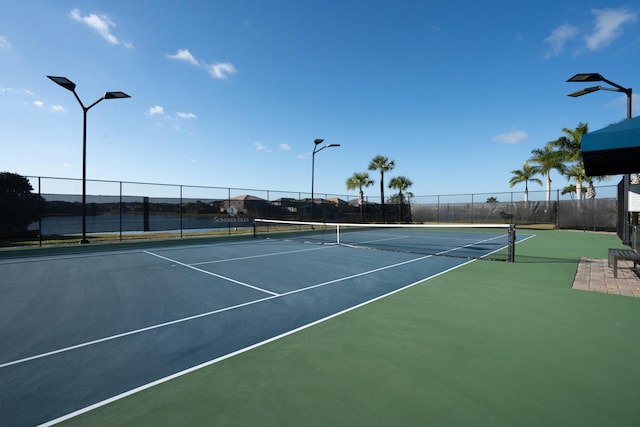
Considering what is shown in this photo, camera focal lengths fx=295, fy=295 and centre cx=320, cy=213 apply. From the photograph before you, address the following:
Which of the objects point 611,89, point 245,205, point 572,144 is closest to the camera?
point 611,89

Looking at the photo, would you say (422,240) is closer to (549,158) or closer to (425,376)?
(425,376)

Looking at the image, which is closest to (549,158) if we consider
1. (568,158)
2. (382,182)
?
(568,158)

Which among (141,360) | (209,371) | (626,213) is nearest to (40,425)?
(141,360)

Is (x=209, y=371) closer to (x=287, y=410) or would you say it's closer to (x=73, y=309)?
(x=287, y=410)

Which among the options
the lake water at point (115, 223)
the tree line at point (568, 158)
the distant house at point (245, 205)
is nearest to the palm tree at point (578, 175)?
the tree line at point (568, 158)

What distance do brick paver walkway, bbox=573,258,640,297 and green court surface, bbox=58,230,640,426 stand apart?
3.92 feet

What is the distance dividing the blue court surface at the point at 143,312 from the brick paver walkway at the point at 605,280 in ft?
9.34

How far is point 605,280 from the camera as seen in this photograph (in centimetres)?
667

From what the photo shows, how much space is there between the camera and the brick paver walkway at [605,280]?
5871 mm

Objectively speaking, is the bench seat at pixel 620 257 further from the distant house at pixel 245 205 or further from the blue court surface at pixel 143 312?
the distant house at pixel 245 205

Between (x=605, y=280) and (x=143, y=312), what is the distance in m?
9.54

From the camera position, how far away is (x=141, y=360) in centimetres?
329

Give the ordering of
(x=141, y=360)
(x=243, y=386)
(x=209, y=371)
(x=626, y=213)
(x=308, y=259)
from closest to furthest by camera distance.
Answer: (x=243, y=386) → (x=209, y=371) → (x=141, y=360) → (x=308, y=259) → (x=626, y=213)

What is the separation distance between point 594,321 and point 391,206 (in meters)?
30.2
